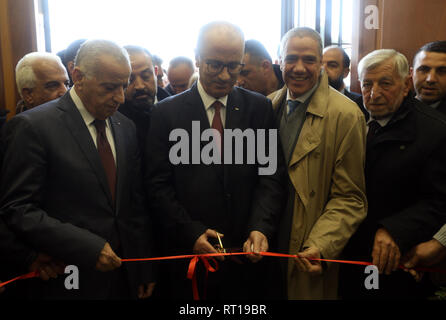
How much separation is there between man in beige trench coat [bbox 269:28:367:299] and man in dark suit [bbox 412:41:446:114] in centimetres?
77

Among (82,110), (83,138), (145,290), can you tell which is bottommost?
(145,290)

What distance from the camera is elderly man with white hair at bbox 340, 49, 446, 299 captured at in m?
1.89

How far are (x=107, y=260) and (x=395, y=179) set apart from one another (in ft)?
4.55

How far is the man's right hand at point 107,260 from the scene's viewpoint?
1.66 meters

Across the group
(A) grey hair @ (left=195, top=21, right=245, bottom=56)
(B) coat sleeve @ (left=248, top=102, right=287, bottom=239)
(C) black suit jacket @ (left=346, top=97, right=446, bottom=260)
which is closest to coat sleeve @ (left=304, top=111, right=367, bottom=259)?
(C) black suit jacket @ (left=346, top=97, right=446, bottom=260)

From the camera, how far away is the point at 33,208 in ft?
5.29

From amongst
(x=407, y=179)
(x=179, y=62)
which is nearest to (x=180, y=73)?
(x=179, y=62)

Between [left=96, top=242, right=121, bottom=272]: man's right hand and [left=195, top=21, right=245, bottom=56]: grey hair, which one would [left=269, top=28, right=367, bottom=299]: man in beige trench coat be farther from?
[left=96, top=242, right=121, bottom=272]: man's right hand

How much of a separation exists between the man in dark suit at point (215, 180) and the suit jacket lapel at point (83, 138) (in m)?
0.27

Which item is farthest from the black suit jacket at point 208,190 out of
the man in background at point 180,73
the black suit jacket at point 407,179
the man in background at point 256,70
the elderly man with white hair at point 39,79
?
the man in background at point 180,73

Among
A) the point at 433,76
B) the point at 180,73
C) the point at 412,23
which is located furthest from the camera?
the point at 180,73

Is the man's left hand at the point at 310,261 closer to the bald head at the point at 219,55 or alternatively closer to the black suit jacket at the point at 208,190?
the black suit jacket at the point at 208,190

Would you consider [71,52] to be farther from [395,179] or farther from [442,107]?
[442,107]
